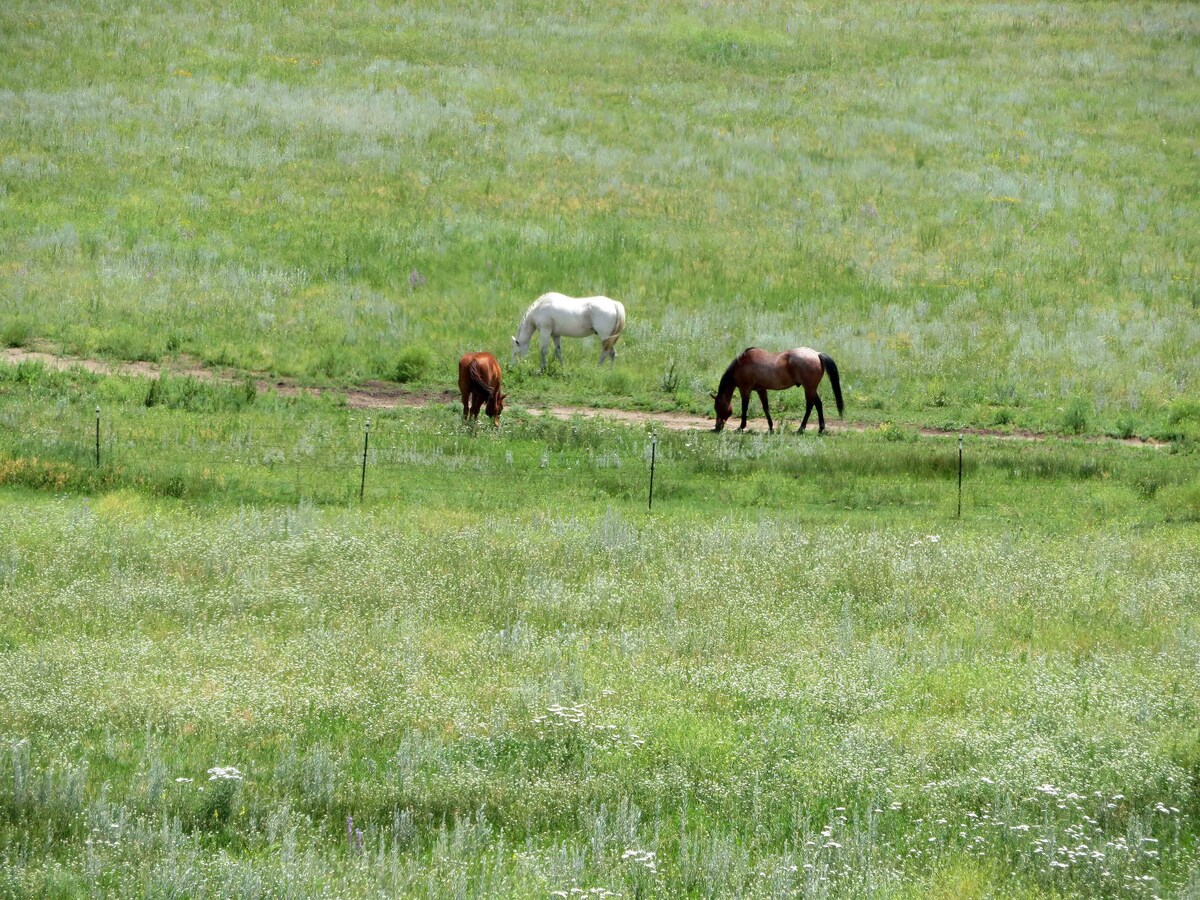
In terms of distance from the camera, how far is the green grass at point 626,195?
31016 mm

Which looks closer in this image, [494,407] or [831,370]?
[494,407]

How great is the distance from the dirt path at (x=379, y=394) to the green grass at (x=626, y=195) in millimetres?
633

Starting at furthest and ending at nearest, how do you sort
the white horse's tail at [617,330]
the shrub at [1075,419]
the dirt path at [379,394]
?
the white horse's tail at [617,330] → the shrub at [1075,419] → the dirt path at [379,394]

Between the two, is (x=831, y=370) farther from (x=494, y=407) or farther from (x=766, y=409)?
(x=494, y=407)

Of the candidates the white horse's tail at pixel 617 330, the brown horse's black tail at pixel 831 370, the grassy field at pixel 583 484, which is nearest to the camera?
the grassy field at pixel 583 484

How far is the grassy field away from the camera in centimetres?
898

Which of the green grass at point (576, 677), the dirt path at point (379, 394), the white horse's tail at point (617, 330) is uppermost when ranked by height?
the white horse's tail at point (617, 330)

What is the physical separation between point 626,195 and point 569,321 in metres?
11.3

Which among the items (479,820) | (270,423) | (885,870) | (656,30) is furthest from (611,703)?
(656,30)

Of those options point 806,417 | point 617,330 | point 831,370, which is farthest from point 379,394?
point 831,370

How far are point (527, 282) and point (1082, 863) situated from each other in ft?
90.7

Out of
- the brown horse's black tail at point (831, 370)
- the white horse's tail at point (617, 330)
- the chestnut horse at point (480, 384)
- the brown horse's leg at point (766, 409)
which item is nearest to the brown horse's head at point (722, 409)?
the brown horse's leg at point (766, 409)

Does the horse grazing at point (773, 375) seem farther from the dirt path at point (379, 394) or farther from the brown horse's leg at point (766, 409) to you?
the dirt path at point (379, 394)

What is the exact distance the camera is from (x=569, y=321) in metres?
30.9
